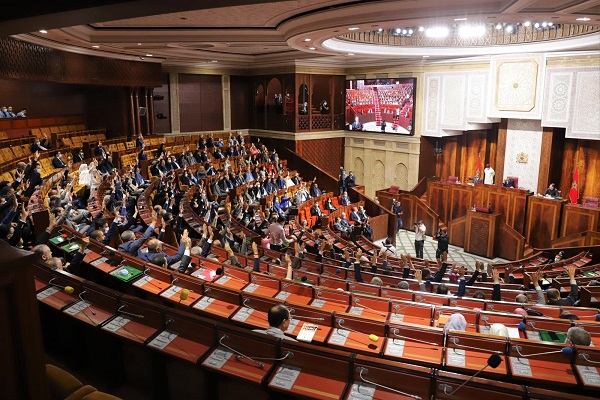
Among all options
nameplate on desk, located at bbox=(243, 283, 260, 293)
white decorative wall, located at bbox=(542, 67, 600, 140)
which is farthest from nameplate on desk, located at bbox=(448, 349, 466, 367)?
white decorative wall, located at bbox=(542, 67, 600, 140)

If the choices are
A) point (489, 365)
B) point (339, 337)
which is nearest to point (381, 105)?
point (339, 337)

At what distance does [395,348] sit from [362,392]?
100 cm

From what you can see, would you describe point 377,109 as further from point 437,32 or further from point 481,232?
point 481,232

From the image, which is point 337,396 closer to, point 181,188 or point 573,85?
point 181,188

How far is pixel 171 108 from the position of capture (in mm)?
17172

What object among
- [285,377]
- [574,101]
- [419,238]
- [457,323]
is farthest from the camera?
[574,101]

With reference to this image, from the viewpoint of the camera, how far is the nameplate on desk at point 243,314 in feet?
14.3

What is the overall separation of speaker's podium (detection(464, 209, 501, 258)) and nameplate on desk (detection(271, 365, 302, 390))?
34.8ft

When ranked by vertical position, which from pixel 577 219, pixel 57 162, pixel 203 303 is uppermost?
pixel 57 162

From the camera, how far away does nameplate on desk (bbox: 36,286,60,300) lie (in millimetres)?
4095

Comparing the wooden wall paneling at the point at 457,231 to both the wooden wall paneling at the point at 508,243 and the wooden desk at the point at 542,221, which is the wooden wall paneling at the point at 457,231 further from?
the wooden desk at the point at 542,221

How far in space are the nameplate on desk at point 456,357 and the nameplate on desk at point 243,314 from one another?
1870 millimetres

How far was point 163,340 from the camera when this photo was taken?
11.8 ft

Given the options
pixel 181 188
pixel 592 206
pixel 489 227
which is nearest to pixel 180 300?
pixel 181 188
